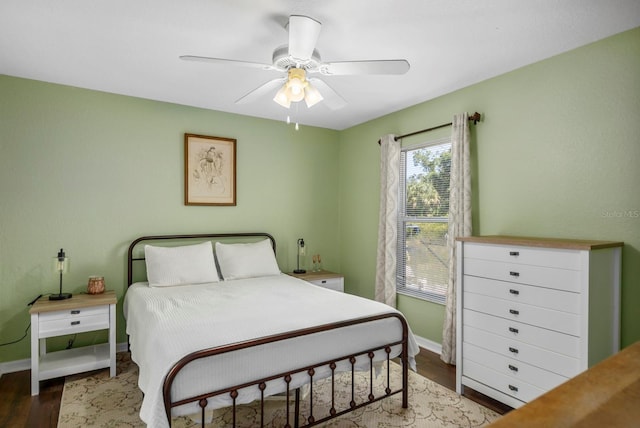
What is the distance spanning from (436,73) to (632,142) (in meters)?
1.44

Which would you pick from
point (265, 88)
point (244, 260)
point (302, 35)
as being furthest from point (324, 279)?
point (302, 35)

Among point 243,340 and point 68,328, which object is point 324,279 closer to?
point 243,340

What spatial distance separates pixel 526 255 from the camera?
2324mm

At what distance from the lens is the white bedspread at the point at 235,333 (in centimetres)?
178

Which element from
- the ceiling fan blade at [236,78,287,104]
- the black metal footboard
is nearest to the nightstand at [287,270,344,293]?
the black metal footboard

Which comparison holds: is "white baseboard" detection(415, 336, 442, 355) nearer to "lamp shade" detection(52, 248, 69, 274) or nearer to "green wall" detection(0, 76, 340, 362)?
"green wall" detection(0, 76, 340, 362)

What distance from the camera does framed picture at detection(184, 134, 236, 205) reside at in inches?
153

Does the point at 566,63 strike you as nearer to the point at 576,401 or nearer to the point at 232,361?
the point at 576,401

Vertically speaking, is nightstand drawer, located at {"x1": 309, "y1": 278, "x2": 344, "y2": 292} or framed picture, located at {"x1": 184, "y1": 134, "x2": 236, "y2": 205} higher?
framed picture, located at {"x1": 184, "y1": 134, "x2": 236, "y2": 205}

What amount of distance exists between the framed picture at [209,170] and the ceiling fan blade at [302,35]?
2.12m

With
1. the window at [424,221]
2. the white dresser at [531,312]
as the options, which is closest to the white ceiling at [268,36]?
the window at [424,221]

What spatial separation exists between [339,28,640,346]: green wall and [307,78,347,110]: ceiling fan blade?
127 centimetres

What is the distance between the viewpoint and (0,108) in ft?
9.96

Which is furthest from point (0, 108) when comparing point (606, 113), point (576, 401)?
point (606, 113)
